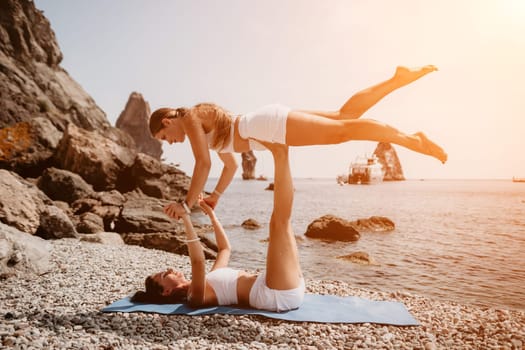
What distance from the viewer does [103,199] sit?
15.8 meters

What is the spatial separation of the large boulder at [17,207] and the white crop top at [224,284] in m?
6.21

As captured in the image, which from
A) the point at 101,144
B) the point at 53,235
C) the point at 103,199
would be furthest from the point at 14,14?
the point at 53,235

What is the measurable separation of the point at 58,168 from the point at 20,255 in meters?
14.2

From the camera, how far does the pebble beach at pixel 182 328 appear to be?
4.04 meters

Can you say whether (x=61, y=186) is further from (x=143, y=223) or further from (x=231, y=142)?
(x=231, y=142)

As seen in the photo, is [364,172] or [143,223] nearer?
[143,223]

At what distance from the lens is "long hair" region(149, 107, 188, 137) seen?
459 centimetres

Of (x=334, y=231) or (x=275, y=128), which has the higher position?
(x=275, y=128)

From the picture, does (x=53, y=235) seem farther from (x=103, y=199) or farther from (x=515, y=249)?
(x=515, y=249)

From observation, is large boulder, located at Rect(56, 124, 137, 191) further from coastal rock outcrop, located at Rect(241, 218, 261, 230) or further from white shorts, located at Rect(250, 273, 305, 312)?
white shorts, located at Rect(250, 273, 305, 312)

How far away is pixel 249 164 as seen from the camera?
456 feet

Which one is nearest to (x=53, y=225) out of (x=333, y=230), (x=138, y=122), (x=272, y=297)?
(x=272, y=297)

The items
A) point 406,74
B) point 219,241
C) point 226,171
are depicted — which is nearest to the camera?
point 406,74

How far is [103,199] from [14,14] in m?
26.0
